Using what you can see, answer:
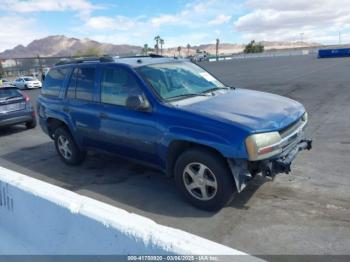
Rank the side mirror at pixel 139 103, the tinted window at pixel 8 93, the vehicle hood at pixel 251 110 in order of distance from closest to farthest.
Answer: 1. the vehicle hood at pixel 251 110
2. the side mirror at pixel 139 103
3. the tinted window at pixel 8 93

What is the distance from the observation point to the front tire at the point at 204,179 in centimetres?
397

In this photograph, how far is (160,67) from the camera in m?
5.16

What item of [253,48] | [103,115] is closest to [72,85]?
[103,115]

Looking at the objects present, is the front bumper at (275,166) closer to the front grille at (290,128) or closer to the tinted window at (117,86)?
the front grille at (290,128)

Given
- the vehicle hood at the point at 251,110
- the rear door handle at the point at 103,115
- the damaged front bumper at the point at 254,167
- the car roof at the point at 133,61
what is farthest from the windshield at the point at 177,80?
the damaged front bumper at the point at 254,167

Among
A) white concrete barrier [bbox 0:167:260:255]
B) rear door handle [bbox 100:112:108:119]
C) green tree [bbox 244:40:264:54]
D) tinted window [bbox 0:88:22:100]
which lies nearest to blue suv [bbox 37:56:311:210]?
rear door handle [bbox 100:112:108:119]

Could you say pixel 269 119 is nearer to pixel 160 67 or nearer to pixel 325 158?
pixel 160 67

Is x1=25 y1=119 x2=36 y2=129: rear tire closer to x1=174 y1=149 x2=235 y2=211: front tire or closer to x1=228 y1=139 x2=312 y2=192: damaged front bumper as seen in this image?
x1=174 y1=149 x2=235 y2=211: front tire

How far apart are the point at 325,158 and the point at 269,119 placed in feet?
7.61

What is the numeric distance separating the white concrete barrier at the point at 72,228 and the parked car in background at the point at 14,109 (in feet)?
23.9

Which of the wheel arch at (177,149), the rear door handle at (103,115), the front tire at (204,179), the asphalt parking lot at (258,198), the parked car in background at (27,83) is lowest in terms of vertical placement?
the asphalt parking lot at (258,198)

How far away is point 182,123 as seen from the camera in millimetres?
4156

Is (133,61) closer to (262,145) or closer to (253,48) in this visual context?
(262,145)

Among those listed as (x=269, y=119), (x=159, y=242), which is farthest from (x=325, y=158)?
(x=159, y=242)
